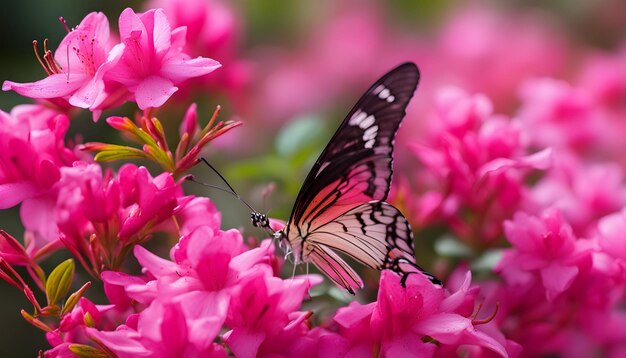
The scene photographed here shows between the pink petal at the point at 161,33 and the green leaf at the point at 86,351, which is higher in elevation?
the pink petal at the point at 161,33

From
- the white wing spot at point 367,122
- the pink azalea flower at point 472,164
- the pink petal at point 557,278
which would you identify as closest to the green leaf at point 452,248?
the pink azalea flower at point 472,164

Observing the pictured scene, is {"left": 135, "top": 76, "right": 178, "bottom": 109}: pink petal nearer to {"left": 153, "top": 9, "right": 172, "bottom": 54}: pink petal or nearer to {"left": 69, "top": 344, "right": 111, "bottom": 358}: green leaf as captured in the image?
{"left": 153, "top": 9, "right": 172, "bottom": 54}: pink petal

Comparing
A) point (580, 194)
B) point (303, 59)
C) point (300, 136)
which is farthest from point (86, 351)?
point (303, 59)

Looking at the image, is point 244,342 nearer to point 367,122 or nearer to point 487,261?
point 367,122

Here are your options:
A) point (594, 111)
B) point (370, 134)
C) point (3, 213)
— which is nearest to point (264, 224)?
point (370, 134)

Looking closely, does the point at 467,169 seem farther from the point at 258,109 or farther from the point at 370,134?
the point at 258,109

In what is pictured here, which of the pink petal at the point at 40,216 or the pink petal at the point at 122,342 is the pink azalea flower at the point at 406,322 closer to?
the pink petal at the point at 122,342
